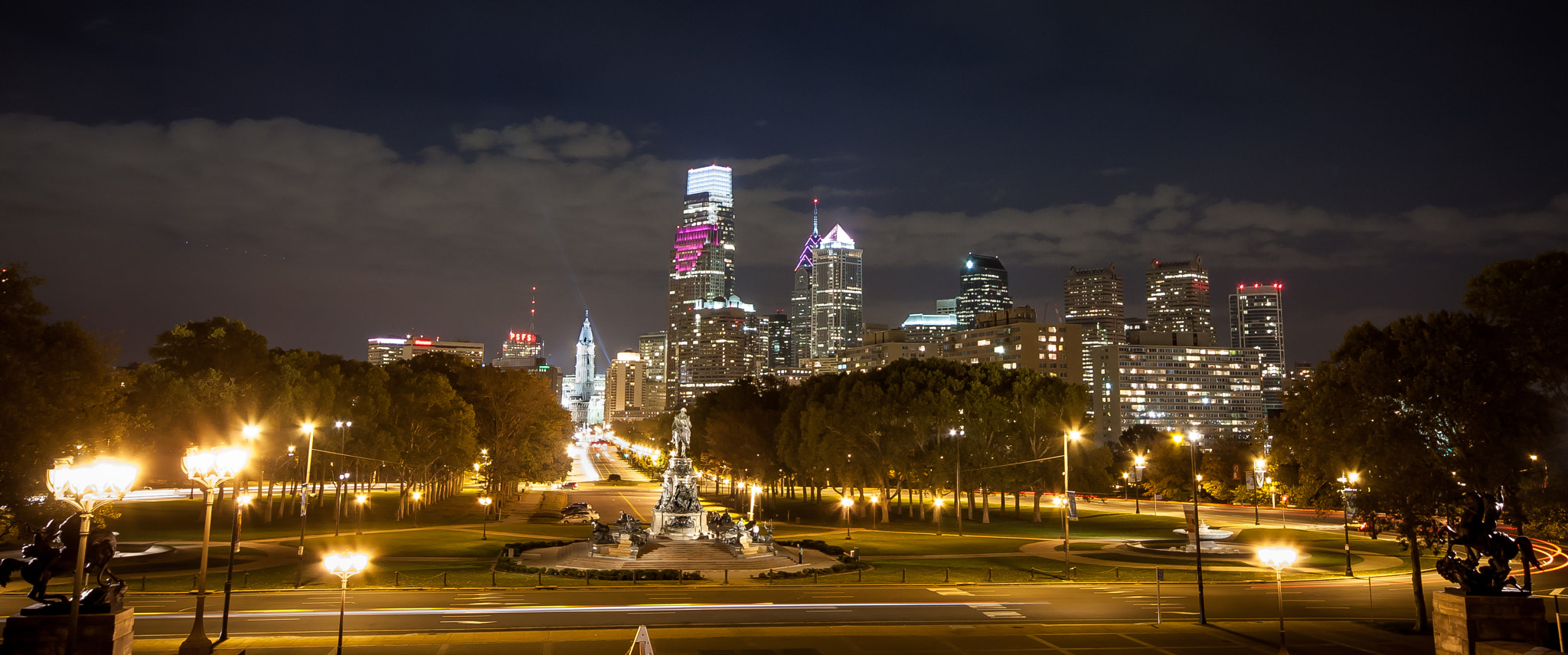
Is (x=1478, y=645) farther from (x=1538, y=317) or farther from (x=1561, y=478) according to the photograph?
(x=1538, y=317)

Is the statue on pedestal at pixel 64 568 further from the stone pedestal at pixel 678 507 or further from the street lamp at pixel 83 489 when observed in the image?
the stone pedestal at pixel 678 507

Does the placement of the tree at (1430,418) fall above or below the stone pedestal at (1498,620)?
above

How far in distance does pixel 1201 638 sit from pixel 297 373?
67.5 meters

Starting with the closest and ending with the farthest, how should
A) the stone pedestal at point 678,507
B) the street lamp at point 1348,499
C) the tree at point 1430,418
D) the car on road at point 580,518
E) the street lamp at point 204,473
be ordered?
the street lamp at point 204,473, the tree at point 1430,418, the street lamp at point 1348,499, the stone pedestal at point 678,507, the car on road at point 580,518

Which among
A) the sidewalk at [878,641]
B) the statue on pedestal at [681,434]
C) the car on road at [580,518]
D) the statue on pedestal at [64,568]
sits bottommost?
the car on road at [580,518]

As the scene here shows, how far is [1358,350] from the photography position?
35688 millimetres

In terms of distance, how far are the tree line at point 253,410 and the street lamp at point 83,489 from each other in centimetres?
2022

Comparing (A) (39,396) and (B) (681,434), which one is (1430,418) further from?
(A) (39,396)

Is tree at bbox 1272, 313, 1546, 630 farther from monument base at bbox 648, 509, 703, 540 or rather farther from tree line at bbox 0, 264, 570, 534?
tree line at bbox 0, 264, 570, 534

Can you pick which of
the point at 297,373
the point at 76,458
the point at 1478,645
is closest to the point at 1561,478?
the point at 1478,645

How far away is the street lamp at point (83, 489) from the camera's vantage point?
17.7m

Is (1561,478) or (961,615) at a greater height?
(1561,478)

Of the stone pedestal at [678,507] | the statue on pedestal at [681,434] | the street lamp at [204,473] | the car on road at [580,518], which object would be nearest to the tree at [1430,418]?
the stone pedestal at [678,507]

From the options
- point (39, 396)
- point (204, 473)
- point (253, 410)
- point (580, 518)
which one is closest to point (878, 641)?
point (204, 473)
